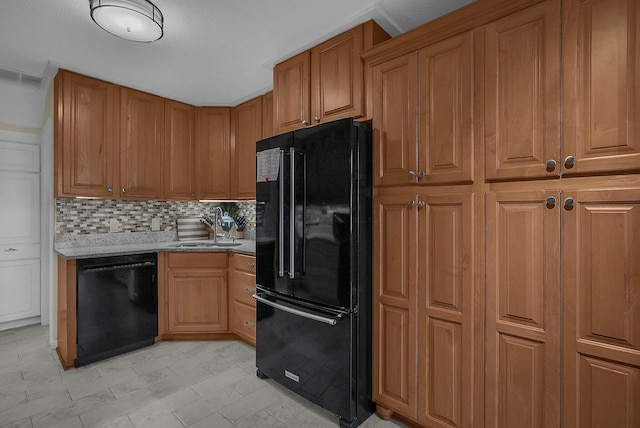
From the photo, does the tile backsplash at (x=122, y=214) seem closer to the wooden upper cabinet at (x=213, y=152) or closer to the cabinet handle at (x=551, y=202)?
the wooden upper cabinet at (x=213, y=152)

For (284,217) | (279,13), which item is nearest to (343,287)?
(284,217)

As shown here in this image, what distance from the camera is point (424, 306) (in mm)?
1750

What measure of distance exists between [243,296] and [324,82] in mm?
2005

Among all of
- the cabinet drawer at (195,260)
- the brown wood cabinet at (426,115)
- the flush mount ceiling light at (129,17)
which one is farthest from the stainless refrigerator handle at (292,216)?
the cabinet drawer at (195,260)

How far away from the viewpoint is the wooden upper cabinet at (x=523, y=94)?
136 centimetres

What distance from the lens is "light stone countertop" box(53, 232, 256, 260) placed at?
2707mm

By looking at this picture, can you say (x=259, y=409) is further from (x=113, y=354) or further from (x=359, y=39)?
(x=359, y=39)

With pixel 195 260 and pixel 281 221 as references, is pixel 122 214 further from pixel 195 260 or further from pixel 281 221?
pixel 281 221

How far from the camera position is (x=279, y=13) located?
80.5 inches

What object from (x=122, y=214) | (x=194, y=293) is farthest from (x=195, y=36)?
(x=194, y=293)

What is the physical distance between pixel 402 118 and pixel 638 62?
965mm

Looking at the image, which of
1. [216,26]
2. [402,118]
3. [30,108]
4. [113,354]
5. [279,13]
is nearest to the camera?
[402,118]

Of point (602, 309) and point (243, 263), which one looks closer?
point (602, 309)

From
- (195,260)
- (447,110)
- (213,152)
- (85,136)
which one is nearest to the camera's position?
(447,110)
